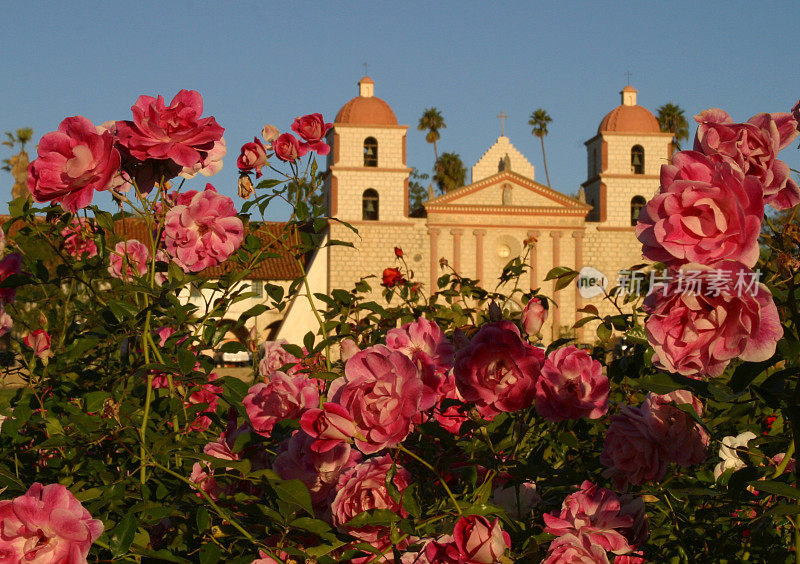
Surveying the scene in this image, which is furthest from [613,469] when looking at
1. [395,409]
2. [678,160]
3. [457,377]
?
[678,160]

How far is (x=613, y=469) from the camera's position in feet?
4.82

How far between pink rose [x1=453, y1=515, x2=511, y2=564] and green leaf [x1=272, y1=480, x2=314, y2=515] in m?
0.23

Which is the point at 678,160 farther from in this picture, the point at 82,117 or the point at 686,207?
the point at 82,117

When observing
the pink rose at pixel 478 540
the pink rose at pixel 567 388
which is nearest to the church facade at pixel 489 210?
the pink rose at pixel 567 388

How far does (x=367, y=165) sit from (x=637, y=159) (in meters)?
11.9

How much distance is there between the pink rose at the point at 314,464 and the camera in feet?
4.19

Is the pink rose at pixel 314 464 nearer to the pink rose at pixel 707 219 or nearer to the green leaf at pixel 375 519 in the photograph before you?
the green leaf at pixel 375 519

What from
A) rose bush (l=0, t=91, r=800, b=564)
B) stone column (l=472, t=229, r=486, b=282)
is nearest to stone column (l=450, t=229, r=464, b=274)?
stone column (l=472, t=229, r=486, b=282)

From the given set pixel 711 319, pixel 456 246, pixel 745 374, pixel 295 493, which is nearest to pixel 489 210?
pixel 456 246

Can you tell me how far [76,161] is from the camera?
1.56 m

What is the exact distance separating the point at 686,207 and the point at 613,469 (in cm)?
74

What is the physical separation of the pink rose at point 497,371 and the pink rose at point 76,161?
82 centimetres

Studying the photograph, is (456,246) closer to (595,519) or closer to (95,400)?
(95,400)

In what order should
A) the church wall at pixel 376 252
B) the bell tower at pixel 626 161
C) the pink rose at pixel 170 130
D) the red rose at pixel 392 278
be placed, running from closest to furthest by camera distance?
the pink rose at pixel 170 130
the red rose at pixel 392 278
the church wall at pixel 376 252
the bell tower at pixel 626 161
